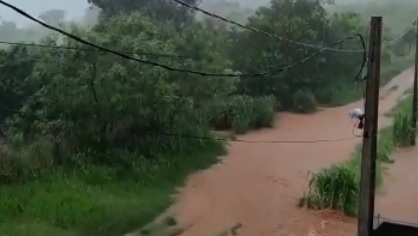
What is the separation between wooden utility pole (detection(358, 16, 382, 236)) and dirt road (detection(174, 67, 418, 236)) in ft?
Answer: 9.39

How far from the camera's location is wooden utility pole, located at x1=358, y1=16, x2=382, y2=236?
253 inches

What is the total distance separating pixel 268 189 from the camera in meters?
12.4

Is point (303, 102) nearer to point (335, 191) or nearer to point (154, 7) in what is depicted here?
point (154, 7)

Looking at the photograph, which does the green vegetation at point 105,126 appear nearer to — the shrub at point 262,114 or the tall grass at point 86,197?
the tall grass at point 86,197

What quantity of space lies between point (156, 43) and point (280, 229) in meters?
4.58

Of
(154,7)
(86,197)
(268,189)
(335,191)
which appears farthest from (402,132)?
(154,7)

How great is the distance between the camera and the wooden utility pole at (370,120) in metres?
6.43

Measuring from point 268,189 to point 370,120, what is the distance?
606 cm

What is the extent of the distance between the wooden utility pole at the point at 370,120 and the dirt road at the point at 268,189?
286 cm

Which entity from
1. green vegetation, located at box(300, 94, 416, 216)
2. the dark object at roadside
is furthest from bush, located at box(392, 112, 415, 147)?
the dark object at roadside

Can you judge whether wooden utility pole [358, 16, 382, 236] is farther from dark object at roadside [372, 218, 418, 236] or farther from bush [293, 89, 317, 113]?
bush [293, 89, 317, 113]

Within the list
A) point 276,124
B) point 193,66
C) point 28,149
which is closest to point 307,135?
point 276,124

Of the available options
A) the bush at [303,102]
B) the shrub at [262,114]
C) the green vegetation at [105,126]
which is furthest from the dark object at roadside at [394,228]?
the bush at [303,102]

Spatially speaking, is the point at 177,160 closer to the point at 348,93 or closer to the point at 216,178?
the point at 216,178
